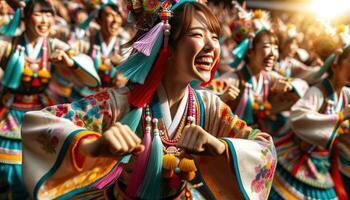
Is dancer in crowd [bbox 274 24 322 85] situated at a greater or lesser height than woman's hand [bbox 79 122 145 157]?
lesser

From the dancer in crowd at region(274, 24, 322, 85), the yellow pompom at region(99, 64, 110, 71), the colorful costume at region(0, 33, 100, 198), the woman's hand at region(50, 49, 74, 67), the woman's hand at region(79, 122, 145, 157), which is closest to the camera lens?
the woman's hand at region(79, 122, 145, 157)

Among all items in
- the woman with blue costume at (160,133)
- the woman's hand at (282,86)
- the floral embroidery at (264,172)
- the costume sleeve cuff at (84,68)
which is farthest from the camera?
the woman's hand at (282,86)

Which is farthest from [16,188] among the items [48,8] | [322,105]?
[322,105]

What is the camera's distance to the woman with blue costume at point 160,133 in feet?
6.13

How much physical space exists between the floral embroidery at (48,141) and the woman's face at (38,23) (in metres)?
2.20

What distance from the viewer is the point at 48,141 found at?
1916mm

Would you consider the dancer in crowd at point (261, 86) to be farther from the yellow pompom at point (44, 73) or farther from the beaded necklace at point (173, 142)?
the beaded necklace at point (173, 142)

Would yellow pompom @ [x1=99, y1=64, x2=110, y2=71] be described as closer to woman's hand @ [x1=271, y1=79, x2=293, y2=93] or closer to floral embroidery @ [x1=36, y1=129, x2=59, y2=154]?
woman's hand @ [x1=271, y1=79, x2=293, y2=93]

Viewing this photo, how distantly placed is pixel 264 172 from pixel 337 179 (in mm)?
2061

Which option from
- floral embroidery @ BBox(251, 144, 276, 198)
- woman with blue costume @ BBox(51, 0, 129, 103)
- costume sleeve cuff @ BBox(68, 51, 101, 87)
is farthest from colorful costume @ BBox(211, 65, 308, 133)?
floral embroidery @ BBox(251, 144, 276, 198)

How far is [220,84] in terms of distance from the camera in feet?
13.7

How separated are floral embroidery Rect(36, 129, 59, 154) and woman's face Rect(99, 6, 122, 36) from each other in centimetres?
400

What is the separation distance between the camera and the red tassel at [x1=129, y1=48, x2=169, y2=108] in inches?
86.4

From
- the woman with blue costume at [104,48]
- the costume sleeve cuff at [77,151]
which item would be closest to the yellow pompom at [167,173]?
the costume sleeve cuff at [77,151]
